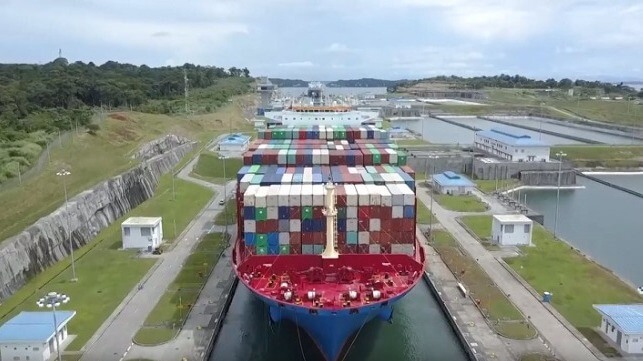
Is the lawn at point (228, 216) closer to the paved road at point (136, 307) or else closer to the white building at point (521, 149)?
the paved road at point (136, 307)

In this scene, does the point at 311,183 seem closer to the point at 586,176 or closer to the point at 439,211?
the point at 439,211

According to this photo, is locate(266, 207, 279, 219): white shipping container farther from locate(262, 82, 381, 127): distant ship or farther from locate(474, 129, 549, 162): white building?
locate(474, 129, 549, 162): white building

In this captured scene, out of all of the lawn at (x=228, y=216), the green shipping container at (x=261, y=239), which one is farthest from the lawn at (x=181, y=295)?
the green shipping container at (x=261, y=239)

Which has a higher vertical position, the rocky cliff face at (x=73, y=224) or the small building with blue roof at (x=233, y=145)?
the small building with blue roof at (x=233, y=145)

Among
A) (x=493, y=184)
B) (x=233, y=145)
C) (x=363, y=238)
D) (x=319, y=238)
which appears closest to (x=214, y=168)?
(x=233, y=145)

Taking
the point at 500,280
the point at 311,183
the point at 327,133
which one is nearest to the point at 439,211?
the point at 327,133

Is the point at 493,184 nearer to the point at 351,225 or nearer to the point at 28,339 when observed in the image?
the point at 351,225
